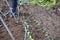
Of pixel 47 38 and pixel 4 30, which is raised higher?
pixel 4 30

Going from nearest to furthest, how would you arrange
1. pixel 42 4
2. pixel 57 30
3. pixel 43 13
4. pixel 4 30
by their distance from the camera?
pixel 4 30, pixel 57 30, pixel 43 13, pixel 42 4

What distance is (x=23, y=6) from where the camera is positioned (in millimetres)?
3781

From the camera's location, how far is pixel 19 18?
316cm

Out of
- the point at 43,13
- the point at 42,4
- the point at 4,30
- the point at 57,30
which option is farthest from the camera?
the point at 42,4

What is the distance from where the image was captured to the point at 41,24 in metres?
3.27

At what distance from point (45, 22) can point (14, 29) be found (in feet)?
2.69

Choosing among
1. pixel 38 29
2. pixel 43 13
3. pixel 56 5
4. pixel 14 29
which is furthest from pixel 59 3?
pixel 14 29

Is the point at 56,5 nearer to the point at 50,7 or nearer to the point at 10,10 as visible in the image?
the point at 50,7

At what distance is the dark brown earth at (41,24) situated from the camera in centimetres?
272

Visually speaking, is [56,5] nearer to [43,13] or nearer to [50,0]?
[50,0]

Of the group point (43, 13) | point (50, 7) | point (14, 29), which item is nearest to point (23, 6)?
point (43, 13)

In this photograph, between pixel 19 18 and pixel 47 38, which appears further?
pixel 19 18

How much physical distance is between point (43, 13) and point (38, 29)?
779mm

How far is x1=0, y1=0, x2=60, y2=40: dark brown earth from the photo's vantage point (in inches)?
107
